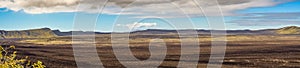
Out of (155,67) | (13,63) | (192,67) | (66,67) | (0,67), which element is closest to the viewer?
(0,67)

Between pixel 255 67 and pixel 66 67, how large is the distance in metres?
15.4

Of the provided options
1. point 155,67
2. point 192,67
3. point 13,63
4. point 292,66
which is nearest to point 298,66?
point 292,66

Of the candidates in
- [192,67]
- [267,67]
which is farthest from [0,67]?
[267,67]

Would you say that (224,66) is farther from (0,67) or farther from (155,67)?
(0,67)

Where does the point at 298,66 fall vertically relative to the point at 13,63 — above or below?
below

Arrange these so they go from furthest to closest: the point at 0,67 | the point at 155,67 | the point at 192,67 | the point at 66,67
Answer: the point at 155,67 < the point at 66,67 < the point at 192,67 < the point at 0,67

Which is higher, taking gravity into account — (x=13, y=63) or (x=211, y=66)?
(x=13, y=63)

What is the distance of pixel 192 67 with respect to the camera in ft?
119

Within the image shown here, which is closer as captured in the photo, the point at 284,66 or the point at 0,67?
the point at 0,67

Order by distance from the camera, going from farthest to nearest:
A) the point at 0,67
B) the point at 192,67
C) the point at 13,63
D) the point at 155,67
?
the point at 155,67 < the point at 192,67 < the point at 13,63 < the point at 0,67

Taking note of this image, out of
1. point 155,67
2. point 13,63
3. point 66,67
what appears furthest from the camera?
point 155,67

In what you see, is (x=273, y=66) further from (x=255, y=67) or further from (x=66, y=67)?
(x=66, y=67)

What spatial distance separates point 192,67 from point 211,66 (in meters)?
1.58

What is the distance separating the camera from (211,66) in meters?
36.7
